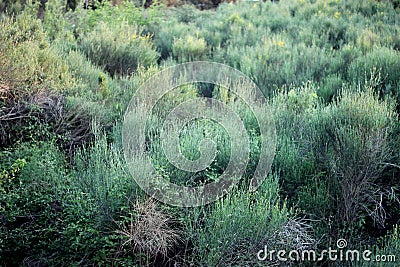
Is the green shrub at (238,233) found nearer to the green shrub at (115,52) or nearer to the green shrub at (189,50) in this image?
the green shrub at (115,52)

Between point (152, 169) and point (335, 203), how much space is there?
224 cm

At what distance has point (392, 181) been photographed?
4.85 meters

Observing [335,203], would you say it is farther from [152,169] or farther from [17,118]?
[17,118]

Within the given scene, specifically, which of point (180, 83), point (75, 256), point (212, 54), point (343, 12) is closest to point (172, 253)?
point (75, 256)
